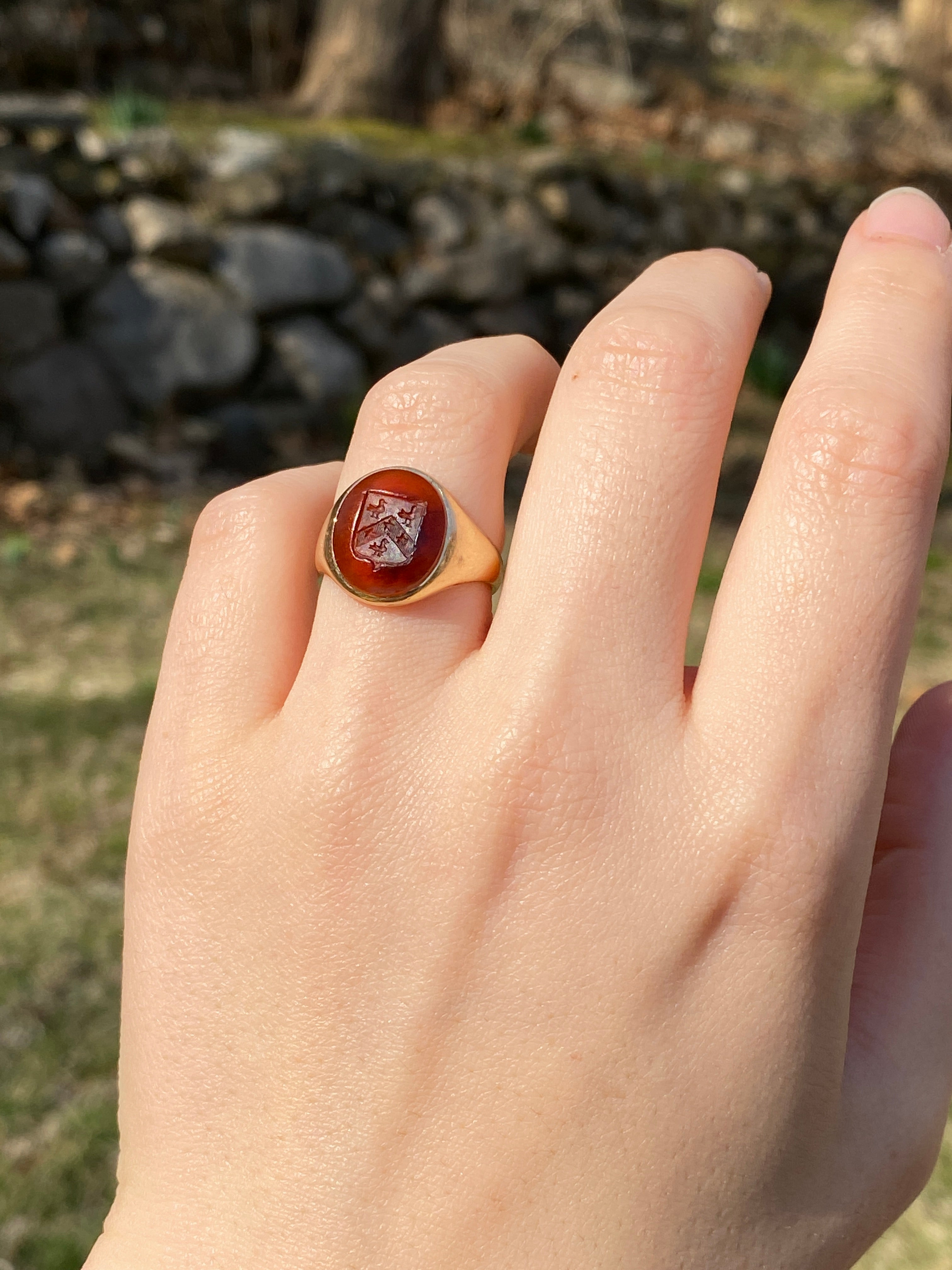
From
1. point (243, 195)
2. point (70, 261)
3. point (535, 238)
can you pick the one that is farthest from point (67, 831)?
point (535, 238)

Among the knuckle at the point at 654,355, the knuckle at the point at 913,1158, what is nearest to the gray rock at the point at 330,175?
the knuckle at the point at 654,355

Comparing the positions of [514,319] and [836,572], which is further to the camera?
[514,319]

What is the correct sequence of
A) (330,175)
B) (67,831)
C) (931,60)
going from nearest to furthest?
(67,831) < (330,175) < (931,60)

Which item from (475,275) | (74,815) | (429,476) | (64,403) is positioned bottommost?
(74,815)

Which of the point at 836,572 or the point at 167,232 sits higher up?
the point at 836,572

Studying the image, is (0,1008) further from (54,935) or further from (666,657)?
(666,657)

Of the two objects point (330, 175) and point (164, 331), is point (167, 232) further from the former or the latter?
point (330, 175)

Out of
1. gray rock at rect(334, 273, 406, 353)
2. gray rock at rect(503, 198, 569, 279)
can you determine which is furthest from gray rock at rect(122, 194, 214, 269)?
gray rock at rect(503, 198, 569, 279)

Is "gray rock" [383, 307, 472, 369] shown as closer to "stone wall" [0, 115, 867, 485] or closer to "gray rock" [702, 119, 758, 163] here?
"stone wall" [0, 115, 867, 485]

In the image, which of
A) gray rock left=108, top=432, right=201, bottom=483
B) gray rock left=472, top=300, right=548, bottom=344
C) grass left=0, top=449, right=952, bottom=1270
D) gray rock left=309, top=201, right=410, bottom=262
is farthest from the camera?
gray rock left=472, top=300, right=548, bottom=344
